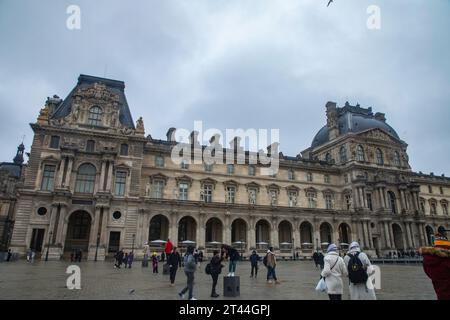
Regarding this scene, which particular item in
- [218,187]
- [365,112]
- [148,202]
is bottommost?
[148,202]

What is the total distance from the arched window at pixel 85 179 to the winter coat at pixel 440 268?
3787 cm

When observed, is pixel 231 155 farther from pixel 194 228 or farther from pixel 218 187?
pixel 194 228

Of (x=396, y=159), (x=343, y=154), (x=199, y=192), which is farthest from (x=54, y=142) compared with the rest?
(x=396, y=159)

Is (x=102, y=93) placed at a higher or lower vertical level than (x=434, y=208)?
higher

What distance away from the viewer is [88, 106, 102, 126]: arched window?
40.5 meters

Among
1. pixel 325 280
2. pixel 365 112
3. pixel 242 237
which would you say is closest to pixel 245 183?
pixel 242 237

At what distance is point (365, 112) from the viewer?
213 ft

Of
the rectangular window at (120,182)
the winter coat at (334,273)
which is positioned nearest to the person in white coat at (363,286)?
the winter coat at (334,273)

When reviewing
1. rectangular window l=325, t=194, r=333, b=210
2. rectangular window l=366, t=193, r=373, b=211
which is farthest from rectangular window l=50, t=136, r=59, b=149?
rectangular window l=366, t=193, r=373, b=211

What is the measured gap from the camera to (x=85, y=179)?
38031mm

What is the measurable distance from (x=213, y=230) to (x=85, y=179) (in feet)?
63.8

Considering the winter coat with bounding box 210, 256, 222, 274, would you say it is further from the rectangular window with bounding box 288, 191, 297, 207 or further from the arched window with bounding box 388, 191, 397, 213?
the arched window with bounding box 388, 191, 397, 213
